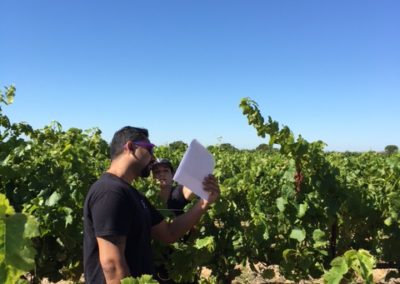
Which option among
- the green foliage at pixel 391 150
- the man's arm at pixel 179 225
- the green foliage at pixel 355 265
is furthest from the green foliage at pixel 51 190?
the green foliage at pixel 391 150

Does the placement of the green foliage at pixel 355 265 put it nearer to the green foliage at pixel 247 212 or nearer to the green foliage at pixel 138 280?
the green foliage at pixel 138 280

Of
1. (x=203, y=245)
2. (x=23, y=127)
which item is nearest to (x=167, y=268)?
(x=203, y=245)

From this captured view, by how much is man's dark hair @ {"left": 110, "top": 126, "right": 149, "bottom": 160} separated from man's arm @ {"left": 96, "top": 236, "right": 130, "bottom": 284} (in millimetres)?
479

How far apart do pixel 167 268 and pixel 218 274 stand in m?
0.49

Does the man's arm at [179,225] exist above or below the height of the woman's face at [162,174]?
below

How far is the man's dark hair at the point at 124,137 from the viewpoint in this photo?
2.41m

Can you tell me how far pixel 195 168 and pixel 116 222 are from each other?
58 centimetres

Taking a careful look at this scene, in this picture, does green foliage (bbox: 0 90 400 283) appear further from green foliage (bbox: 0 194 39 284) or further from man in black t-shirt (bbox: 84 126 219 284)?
green foliage (bbox: 0 194 39 284)

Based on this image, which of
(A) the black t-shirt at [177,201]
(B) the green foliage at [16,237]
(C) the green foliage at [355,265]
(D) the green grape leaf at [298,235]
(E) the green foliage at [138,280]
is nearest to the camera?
(B) the green foliage at [16,237]

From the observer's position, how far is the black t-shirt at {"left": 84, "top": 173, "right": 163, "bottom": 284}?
2.15m

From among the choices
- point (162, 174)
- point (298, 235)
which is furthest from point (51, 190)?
point (298, 235)

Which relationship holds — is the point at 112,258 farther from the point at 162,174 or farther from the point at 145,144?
the point at 162,174

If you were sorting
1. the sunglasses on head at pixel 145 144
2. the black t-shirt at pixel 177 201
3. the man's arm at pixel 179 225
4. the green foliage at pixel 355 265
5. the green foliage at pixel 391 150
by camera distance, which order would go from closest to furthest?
the green foliage at pixel 355 265, the sunglasses on head at pixel 145 144, the man's arm at pixel 179 225, the black t-shirt at pixel 177 201, the green foliage at pixel 391 150

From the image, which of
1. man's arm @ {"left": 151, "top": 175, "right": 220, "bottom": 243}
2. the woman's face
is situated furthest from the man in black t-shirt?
the woman's face
